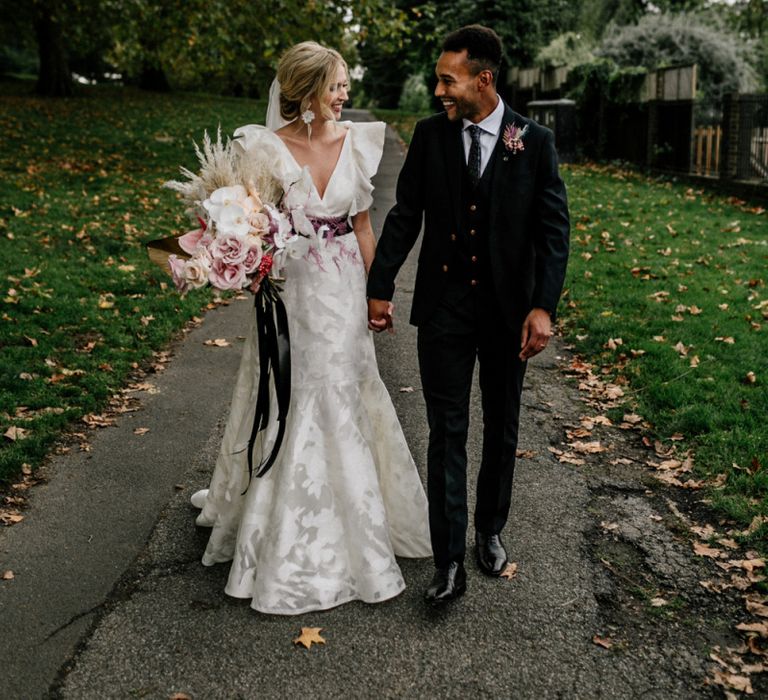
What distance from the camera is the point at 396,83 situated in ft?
164

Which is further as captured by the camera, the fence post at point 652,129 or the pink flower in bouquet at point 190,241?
the fence post at point 652,129

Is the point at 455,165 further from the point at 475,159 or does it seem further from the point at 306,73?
the point at 306,73

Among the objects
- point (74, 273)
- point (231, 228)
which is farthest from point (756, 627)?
point (74, 273)

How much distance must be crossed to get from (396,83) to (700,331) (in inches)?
1784

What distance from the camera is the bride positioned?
3666 millimetres

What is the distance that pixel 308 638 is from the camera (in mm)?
3389

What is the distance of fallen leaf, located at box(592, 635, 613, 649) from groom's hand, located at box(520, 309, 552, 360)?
1.16 metres

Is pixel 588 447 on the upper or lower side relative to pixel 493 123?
lower

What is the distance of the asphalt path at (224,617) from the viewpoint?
3141mm

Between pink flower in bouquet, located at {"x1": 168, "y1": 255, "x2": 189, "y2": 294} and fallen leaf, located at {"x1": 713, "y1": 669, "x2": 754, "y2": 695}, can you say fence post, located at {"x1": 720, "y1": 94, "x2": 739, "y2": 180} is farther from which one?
pink flower in bouquet, located at {"x1": 168, "y1": 255, "x2": 189, "y2": 294}

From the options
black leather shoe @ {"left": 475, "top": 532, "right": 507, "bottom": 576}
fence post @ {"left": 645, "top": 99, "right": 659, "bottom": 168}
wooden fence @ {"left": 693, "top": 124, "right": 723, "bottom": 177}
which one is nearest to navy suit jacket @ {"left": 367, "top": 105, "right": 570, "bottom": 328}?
black leather shoe @ {"left": 475, "top": 532, "right": 507, "bottom": 576}

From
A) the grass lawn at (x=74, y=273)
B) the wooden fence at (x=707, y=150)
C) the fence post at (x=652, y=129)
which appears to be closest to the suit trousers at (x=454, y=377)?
the grass lawn at (x=74, y=273)

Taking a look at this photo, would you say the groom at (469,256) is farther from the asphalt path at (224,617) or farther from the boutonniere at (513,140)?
the asphalt path at (224,617)

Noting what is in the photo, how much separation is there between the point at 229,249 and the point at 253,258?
0.35ft
